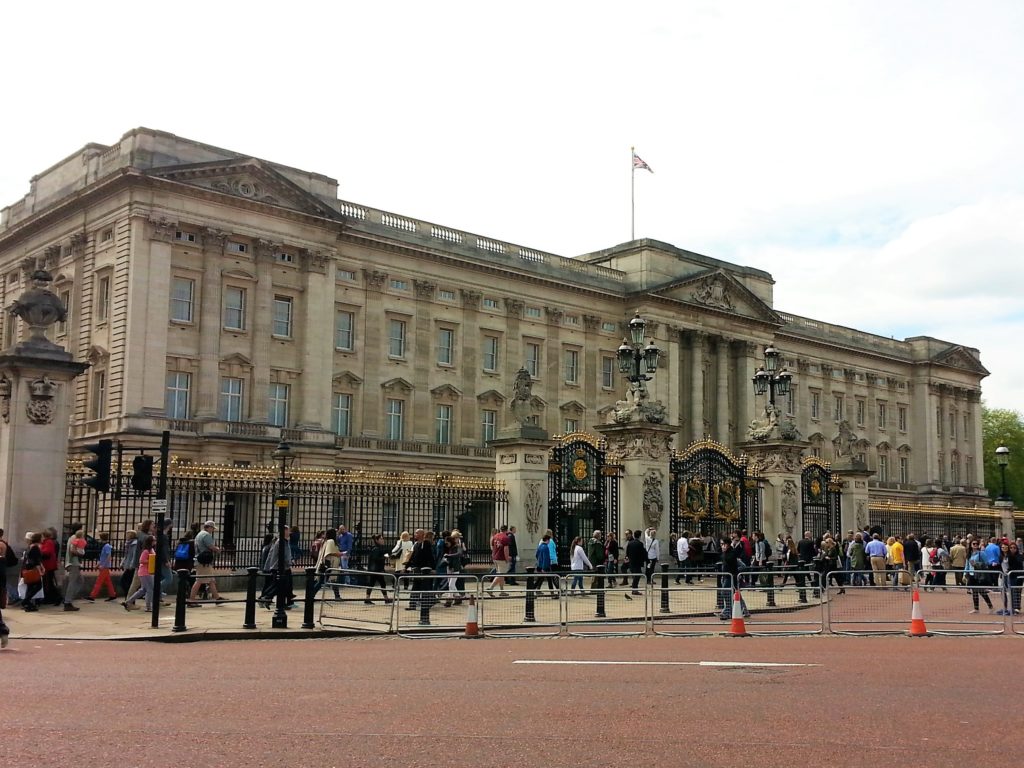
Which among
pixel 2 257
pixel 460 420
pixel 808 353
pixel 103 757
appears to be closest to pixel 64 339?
pixel 2 257

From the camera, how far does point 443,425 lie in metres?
61.0

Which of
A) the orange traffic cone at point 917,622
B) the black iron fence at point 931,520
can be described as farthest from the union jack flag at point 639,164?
the orange traffic cone at point 917,622

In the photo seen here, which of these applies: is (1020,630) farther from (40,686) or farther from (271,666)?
(40,686)

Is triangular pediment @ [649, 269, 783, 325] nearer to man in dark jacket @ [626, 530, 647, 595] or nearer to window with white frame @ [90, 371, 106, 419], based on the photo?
window with white frame @ [90, 371, 106, 419]

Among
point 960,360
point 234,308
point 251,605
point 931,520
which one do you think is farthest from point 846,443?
point 960,360

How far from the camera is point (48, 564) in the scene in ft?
68.3

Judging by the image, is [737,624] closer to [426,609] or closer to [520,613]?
[520,613]

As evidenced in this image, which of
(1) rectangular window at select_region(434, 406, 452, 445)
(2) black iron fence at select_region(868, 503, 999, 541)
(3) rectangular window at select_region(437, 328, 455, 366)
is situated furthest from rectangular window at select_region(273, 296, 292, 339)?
(2) black iron fence at select_region(868, 503, 999, 541)

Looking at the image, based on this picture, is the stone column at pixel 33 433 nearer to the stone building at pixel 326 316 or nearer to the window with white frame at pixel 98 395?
the stone building at pixel 326 316

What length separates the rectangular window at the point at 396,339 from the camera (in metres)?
59.1

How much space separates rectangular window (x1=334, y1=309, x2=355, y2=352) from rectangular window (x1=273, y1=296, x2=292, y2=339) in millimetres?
3244

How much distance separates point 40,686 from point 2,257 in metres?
52.0

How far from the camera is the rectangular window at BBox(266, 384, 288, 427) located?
5238 centimetres

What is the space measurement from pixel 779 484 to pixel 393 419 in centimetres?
2990
